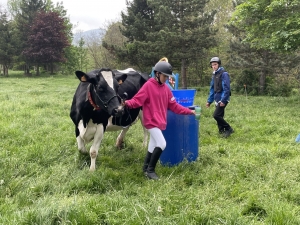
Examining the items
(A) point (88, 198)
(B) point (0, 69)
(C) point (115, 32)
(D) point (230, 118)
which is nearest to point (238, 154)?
(A) point (88, 198)

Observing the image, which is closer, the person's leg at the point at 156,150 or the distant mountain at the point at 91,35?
the person's leg at the point at 156,150

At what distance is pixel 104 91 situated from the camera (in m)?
4.41

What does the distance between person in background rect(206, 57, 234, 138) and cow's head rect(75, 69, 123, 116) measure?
336cm

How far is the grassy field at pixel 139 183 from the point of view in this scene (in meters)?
3.05

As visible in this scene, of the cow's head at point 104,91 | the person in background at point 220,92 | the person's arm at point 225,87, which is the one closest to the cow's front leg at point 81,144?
the cow's head at point 104,91

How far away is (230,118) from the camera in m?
9.70

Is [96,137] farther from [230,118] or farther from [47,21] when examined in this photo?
[47,21]

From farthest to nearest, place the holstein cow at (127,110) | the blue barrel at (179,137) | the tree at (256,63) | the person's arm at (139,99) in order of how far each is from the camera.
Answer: the tree at (256,63)
the holstein cow at (127,110)
the blue barrel at (179,137)
the person's arm at (139,99)

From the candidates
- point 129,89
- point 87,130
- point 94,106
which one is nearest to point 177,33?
point 129,89

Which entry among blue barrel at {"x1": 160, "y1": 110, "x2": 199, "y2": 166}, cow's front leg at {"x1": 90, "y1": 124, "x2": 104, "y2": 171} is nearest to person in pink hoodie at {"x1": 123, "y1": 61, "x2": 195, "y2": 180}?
blue barrel at {"x1": 160, "y1": 110, "x2": 199, "y2": 166}

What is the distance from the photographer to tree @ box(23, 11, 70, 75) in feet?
103

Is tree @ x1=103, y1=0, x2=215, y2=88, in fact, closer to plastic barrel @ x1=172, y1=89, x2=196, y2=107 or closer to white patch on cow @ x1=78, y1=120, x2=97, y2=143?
plastic barrel @ x1=172, y1=89, x2=196, y2=107

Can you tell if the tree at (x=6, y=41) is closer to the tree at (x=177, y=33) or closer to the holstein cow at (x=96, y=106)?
the tree at (x=177, y=33)

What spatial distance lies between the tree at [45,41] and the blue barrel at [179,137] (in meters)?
29.0
